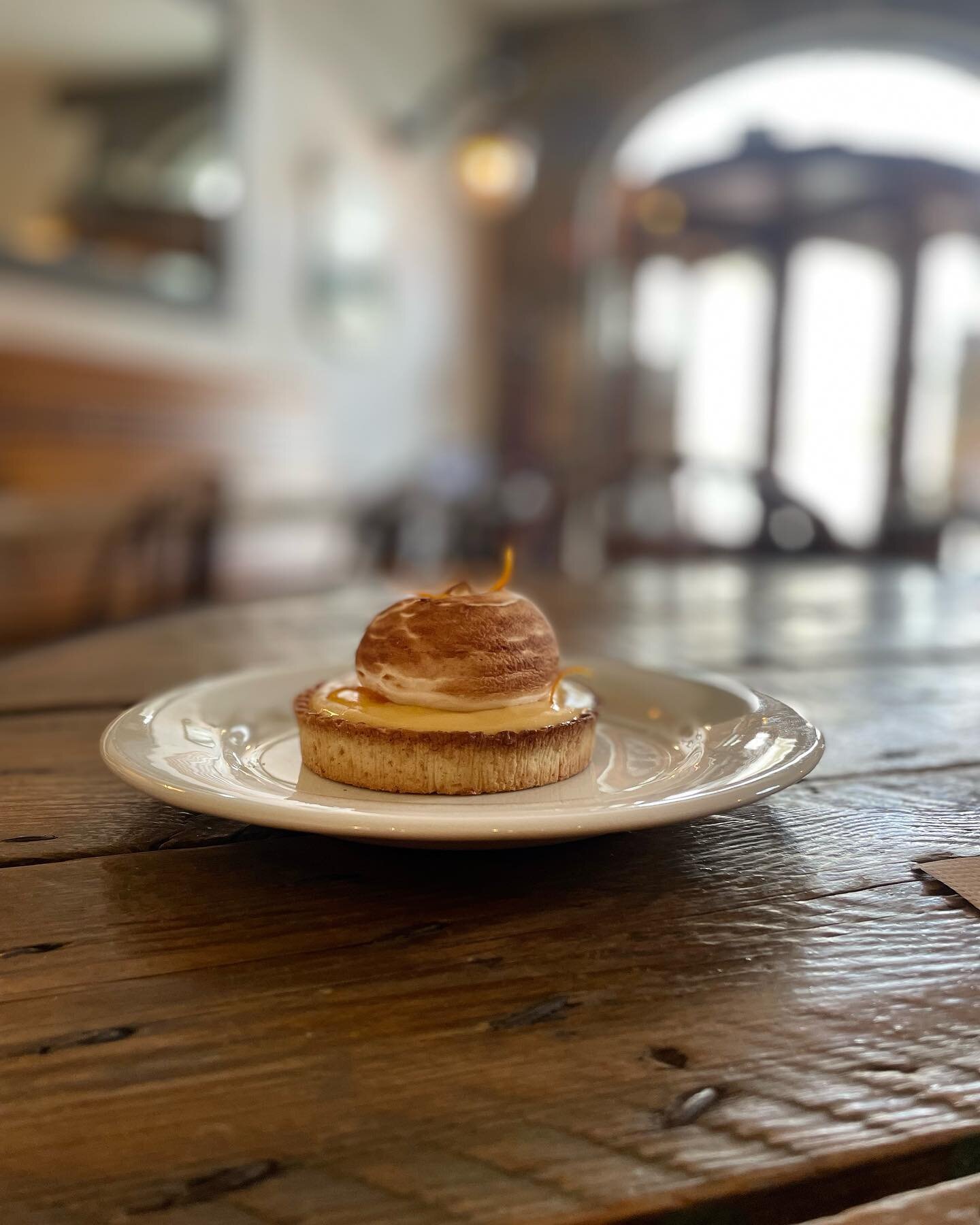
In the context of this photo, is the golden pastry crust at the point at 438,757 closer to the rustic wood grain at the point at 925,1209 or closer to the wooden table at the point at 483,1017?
the wooden table at the point at 483,1017

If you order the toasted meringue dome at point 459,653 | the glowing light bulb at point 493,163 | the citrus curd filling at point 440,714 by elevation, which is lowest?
the citrus curd filling at point 440,714

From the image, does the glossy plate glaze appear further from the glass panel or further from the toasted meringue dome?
the glass panel

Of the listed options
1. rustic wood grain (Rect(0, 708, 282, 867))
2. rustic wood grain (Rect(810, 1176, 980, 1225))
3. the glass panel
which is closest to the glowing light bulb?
the glass panel

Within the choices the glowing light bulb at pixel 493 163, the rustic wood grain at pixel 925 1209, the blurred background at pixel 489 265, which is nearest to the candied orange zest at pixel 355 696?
the rustic wood grain at pixel 925 1209

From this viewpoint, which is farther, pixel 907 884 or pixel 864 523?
pixel 864 523

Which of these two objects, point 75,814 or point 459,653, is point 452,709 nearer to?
point 459,653

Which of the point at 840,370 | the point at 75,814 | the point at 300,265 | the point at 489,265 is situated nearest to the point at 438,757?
the point at 75,814

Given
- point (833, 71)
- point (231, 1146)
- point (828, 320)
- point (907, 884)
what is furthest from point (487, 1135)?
point (833, 71)

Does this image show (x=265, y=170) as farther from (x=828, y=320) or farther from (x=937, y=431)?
(x=937, y=431)
